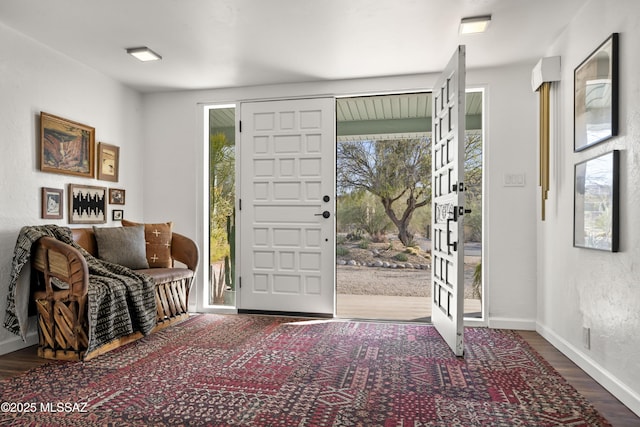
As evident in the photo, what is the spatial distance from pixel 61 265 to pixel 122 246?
0.81m

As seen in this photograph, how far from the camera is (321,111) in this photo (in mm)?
4176

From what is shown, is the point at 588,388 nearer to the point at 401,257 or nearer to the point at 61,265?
the point at 61,265

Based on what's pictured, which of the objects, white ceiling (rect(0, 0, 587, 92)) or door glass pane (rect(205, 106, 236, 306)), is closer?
white ceiling (rect(0, 0, 587, 92))

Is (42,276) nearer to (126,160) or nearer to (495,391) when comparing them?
(126,160)

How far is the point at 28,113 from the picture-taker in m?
3.20

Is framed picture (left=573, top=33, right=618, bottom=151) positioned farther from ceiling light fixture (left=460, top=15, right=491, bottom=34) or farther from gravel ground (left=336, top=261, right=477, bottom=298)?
gravel ground (left=336, top=261, right=477, bottom=298)

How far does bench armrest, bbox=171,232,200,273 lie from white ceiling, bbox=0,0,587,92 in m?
1.57

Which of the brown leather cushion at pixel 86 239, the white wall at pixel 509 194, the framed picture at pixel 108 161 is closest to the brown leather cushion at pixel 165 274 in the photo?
the brown leather cushion at pixel 86 239

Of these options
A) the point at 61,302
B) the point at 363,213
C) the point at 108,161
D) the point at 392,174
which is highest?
the point at 392,174

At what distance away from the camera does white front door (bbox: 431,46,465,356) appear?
2.90 meters

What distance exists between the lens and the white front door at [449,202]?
2.90 m

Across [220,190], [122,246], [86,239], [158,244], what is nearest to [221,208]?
[220,190]

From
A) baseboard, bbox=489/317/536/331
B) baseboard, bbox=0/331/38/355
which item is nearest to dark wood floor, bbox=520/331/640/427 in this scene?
baseboard, bbox=489/317/536/331

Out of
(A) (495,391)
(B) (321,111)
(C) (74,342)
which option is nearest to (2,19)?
(C) (74,342)
